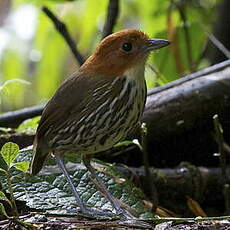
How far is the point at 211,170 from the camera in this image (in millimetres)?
4371

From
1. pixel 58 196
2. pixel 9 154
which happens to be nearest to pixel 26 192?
pixel 58 196

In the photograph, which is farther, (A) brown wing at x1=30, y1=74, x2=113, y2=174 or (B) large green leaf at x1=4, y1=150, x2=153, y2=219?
(A) brown wing at x1=30, y1=74, x2=113, y2=174

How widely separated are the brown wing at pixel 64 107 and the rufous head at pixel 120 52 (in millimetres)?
63

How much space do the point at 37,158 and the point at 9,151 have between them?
0.59 m

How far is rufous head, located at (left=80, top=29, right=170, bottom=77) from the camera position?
139 inches

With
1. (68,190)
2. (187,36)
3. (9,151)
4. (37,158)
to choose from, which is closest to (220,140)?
(68,190)

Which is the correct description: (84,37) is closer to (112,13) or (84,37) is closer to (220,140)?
(112,13)

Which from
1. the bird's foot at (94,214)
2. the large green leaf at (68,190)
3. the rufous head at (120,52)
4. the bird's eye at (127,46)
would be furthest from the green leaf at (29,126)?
the bird's foot at (94,214)

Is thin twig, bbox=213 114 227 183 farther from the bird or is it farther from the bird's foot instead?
the bird's foot

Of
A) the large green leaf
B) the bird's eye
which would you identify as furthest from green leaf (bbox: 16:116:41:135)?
the bird's eye

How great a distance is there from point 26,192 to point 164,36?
73.9 inches

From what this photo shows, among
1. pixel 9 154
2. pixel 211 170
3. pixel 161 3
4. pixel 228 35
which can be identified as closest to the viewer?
pixel 9 154

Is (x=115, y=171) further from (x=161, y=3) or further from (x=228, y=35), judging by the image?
(x=228, y=35)

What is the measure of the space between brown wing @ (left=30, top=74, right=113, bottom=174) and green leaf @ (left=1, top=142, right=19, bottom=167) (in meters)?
0.50
